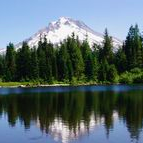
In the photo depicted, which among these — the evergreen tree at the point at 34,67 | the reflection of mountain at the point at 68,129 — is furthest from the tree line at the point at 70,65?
the reflection of mountain at the point at 68,129

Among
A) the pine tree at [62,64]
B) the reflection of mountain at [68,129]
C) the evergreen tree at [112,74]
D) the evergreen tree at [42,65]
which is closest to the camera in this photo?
the reflection of mountain at [68,129]

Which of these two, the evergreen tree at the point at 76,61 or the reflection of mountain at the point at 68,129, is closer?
the reflection of mountain at the point at 68,129

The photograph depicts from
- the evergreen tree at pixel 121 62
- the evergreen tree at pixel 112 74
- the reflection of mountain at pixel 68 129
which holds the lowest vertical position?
the reflection of mountain at pixel 68 129

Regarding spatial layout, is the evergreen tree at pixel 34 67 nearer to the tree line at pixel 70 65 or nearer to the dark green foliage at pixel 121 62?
the tree line at pixel 70 65

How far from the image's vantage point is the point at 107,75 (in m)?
184

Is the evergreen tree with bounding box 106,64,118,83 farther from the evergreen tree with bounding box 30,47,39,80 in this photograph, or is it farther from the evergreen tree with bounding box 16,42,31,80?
the evergreen tree with bounding box 16,42,31,80

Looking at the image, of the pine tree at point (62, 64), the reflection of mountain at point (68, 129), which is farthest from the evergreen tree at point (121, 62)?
the reflection of mountain at point (68, 129)

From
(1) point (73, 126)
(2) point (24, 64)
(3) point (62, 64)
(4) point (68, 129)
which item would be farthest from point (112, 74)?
(4) point (68, 129)

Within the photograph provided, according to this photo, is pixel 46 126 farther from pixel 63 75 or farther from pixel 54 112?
pixel 63 75

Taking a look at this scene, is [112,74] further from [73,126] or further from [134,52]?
[73,126]

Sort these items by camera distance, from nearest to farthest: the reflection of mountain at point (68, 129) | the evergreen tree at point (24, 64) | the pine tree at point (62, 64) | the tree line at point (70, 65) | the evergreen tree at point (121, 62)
Result: the reflection of mountain at point (68, 129) < the tree line at point (70, 65) < the pine tree at point (62, 64) < the evergreen tree at point (24, 64) < the evergreen tree at point (121, 62)

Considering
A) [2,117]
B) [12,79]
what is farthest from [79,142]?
[12,79]

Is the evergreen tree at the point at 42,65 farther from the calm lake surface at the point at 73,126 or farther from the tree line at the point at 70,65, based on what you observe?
the calm lake surface at the point at 73,126

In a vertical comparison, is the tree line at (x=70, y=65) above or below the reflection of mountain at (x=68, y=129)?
above
